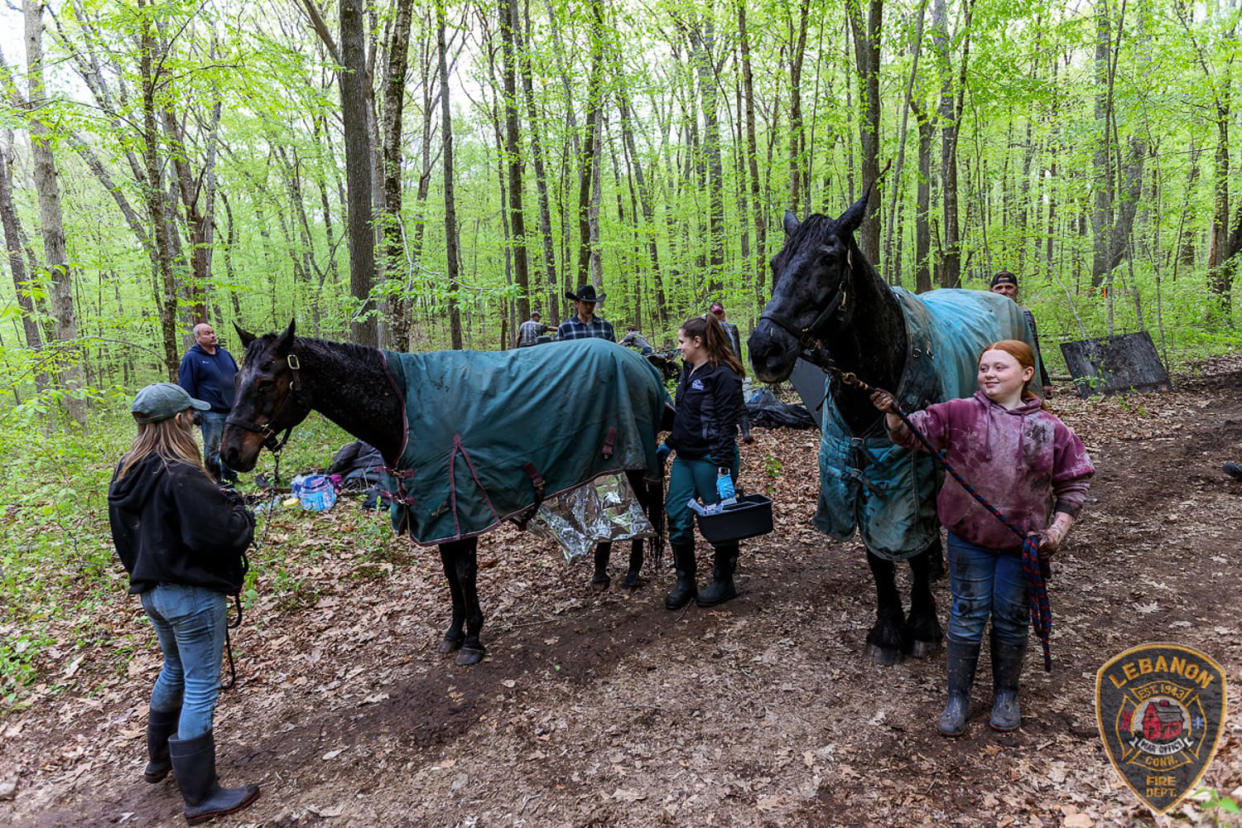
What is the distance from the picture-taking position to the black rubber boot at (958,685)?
264 centimetres

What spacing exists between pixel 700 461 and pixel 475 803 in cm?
243

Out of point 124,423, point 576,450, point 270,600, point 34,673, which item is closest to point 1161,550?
point 576,450

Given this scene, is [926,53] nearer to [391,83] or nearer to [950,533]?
[391,83]

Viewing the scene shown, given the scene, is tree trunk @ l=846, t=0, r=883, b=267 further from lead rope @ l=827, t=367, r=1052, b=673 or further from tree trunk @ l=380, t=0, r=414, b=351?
tree trunk @ l=380, t=0, r=414, b=351

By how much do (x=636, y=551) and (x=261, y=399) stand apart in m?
2.94

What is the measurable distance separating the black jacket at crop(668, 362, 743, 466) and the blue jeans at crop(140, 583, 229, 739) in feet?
9.39

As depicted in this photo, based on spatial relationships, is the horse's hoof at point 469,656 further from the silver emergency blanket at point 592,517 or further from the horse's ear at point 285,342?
the horse's ear at point 285,342

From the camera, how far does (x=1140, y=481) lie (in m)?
5.64

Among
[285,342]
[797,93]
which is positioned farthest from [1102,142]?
[285,342]

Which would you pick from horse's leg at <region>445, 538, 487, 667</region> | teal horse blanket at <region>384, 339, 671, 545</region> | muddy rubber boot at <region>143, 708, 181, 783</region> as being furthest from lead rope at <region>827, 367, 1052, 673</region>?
muddy rubber boot at <region>143, 708, 181, 783</region>

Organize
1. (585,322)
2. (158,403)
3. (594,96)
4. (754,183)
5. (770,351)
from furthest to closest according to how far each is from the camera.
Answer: (754,183) → (594,96) → (585,322) → (158,403) → (770,351)

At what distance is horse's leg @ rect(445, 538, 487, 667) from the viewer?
3.83 metres

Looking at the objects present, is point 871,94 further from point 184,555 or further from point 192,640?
point 192,640

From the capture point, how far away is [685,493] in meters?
4.21
